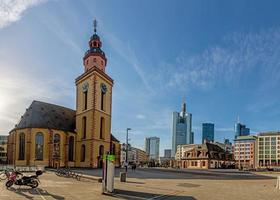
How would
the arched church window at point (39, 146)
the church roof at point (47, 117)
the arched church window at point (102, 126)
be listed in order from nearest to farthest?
the arched church window at point (39, 146)
the church roof at point (47, 117)
the arched church window at point (102, 126)

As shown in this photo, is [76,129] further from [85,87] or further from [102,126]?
[85,87]

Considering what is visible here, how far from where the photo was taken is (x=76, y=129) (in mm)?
76375

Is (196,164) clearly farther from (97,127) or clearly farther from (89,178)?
(89,178)

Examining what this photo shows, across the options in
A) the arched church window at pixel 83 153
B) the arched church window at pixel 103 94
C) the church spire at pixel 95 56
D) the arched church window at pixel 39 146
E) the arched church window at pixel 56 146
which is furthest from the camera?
the church spire at pixel 95 56

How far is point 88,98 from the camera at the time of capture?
73688mm

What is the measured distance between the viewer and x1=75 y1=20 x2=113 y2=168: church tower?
71375 mm

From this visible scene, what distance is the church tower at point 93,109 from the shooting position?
71.4 metres

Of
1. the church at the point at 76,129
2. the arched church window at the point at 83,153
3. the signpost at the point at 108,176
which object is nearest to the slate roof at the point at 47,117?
the church at the point at 76,129

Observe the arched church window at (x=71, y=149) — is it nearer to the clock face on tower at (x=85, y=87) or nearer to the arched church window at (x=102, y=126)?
the arched church window at (x=102, y=126)

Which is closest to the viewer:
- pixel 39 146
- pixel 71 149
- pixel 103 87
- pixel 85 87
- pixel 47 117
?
pixel 39 146

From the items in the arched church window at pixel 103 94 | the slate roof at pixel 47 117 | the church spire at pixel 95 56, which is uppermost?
the church spire at pixel 95 56

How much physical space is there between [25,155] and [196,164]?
218 feet

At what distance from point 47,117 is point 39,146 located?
25.3ft

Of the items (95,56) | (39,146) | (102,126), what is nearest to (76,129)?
(102,126)
